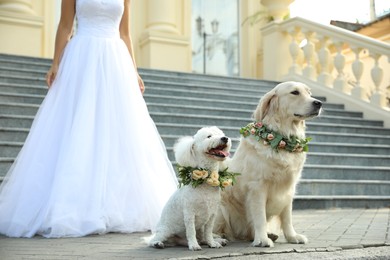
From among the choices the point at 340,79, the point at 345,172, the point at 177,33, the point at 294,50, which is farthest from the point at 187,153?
the point at 177,33

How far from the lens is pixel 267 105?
3.66 meters

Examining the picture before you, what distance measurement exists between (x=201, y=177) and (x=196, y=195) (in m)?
0.13

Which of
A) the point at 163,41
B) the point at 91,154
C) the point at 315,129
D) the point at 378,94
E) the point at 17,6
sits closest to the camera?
the point at 91,154

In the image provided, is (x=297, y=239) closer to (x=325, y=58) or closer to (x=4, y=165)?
(x=4, y=165)

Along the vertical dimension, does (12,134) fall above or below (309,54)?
below

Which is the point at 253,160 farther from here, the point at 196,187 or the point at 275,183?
the point at 196,187

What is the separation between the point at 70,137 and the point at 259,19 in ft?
33.6

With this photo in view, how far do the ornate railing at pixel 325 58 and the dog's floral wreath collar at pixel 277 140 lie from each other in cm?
617

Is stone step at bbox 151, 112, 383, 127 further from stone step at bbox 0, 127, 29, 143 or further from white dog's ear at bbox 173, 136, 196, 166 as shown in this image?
white dog's ear at bbox 173, 136, 196, 166

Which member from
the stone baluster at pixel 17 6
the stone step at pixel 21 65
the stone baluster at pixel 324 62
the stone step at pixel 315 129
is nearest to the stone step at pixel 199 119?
the stone step at pixel 315 129

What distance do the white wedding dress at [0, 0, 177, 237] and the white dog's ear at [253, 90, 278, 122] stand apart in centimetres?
117

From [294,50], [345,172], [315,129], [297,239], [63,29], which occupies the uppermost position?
[294,50]

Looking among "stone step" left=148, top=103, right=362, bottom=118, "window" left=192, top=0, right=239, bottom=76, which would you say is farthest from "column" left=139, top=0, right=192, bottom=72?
"stone step" left=148, top=103, right=362, bottom=118

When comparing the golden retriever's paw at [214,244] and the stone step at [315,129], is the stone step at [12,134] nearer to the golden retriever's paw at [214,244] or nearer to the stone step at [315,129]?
the stone step at [315,129]
